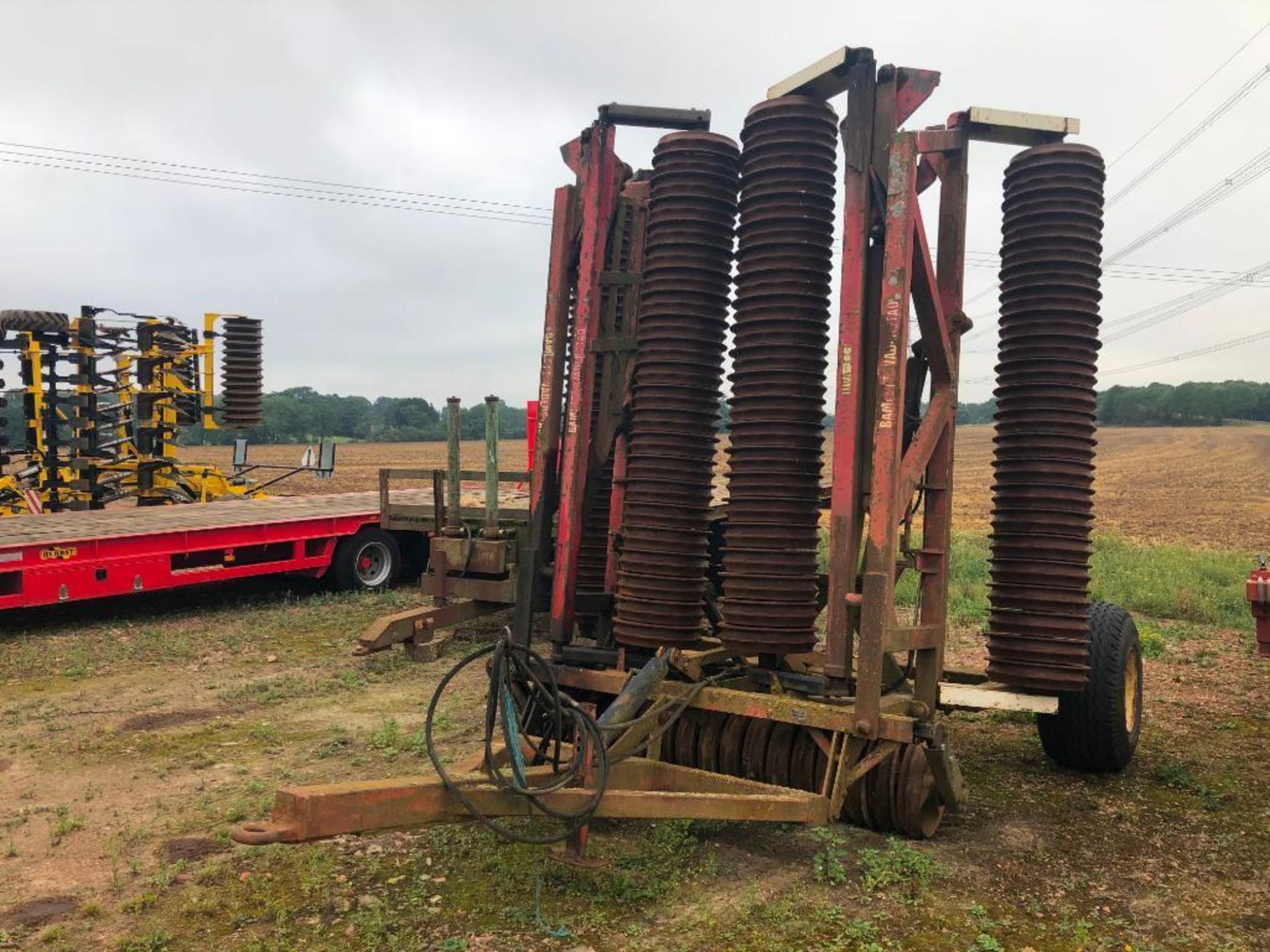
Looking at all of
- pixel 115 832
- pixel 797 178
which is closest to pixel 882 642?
pixel 797 178

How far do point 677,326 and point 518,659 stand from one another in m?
1.99

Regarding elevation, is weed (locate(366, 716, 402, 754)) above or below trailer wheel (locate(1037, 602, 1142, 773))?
below

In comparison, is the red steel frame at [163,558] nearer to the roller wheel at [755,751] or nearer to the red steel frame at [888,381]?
the roller wheel at [755,751]

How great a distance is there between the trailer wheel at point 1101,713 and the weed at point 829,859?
1.57 meters

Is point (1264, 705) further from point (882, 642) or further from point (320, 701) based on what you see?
point (320, 701)

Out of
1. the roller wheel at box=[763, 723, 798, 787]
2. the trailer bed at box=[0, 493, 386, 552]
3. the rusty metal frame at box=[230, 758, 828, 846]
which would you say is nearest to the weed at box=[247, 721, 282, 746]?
the rusty metal frame at box=[230, 758, 828, 846]

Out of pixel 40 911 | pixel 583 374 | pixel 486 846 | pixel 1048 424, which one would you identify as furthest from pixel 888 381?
pixel 40 911

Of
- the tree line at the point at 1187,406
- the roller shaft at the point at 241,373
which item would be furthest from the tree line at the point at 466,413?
the roller shaft at the point at 241,373

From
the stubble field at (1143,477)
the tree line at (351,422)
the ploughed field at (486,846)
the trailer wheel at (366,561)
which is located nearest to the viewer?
the ploughed field at (486,846)

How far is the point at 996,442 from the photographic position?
5328 mm

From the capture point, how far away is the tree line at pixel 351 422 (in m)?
70.1

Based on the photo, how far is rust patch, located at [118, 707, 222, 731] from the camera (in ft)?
21.2

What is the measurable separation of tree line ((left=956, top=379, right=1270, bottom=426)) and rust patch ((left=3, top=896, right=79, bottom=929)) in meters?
82.5

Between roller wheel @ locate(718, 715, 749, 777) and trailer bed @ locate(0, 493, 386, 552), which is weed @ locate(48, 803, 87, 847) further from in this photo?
trailer bed @ locate(0, 493, 386, 552)
